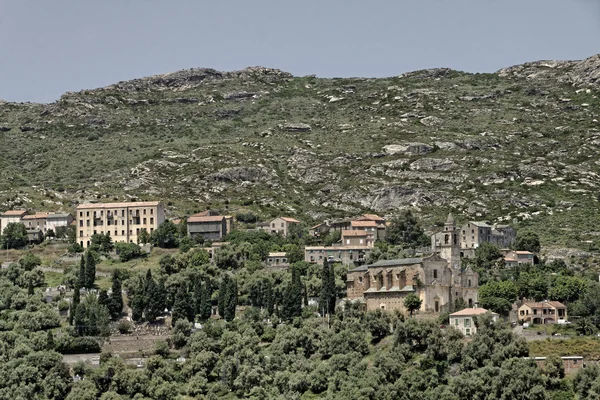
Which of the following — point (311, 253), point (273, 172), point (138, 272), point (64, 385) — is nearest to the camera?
point (64, 385)

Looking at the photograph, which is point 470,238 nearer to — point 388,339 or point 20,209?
point 388,339

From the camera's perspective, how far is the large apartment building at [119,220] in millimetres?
149750

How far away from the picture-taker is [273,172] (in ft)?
610

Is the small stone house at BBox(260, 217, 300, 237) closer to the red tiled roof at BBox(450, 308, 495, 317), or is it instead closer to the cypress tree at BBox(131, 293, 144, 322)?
the cypress tree at BBox(131, 293, 144, 322)

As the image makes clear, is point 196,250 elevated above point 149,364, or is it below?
above

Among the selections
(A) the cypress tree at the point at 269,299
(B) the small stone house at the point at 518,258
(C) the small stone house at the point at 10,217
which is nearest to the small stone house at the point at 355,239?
(B) the small stone house at the point at 518,258

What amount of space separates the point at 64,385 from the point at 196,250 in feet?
122

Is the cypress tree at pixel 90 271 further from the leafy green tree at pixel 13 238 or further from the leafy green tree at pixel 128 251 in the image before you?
the leafy green tree at pixel 13 238

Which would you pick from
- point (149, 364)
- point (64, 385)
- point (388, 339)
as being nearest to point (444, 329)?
point (388, 339)

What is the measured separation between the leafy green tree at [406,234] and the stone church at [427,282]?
21.2m

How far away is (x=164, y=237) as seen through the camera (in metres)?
144

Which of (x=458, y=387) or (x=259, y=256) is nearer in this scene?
(x=458, y=387)

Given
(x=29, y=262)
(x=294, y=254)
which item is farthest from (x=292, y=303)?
(x=29, y=262)

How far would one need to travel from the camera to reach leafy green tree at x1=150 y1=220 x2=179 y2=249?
14412cm
